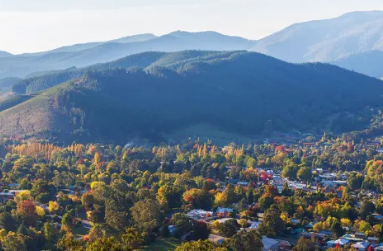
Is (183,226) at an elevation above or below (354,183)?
above

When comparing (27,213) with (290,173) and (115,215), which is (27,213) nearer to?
(115,215)

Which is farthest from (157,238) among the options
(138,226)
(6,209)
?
(6,209)

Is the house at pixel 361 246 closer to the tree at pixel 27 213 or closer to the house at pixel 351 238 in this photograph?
the house at pixel 351 238

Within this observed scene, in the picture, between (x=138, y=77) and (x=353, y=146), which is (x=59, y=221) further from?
(x=138, y=77)

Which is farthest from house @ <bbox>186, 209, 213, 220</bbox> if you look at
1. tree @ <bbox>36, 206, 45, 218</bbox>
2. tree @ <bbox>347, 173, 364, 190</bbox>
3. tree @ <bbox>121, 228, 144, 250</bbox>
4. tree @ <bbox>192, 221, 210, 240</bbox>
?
tree @ <bbox>347, 173, 364, 190</bbox>

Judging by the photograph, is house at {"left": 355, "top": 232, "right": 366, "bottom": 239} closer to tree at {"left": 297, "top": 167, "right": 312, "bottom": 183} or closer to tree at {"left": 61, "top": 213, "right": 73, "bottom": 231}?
tree at {"left": 61, "top": 213, "right": 73, "bottom": 231}

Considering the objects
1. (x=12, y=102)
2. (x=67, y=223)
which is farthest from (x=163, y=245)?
(x=12, y=102)
